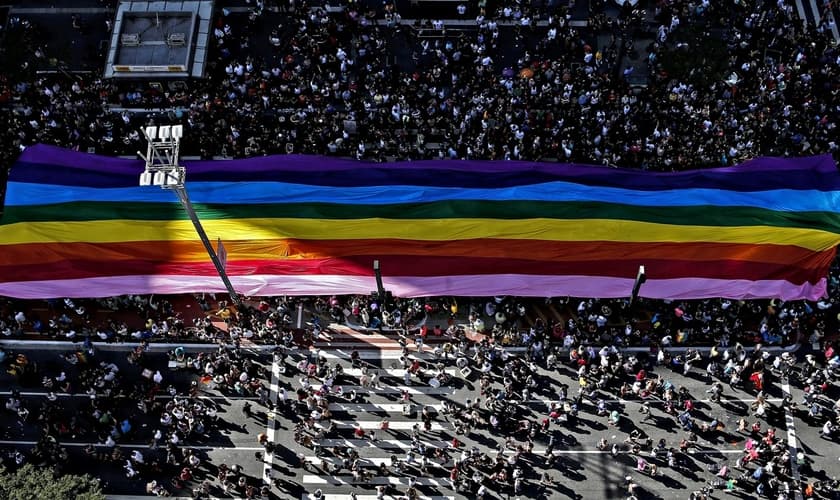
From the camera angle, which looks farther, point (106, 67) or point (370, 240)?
point (106, 67)

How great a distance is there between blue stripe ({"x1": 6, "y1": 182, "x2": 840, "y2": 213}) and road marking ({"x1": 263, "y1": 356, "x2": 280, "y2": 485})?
754 cm

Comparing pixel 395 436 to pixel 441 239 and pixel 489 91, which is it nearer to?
pixel 441 239

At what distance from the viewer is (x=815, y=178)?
3866 cm

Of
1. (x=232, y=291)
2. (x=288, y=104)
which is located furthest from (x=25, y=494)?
(x=288, y=104)

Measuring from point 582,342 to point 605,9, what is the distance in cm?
1987

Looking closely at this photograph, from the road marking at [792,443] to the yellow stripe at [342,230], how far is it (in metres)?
8.15

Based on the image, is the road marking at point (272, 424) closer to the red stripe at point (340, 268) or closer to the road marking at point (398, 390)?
the road marking at point (398, 390)

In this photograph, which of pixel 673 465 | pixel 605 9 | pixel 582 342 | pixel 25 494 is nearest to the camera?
pixel 25 494

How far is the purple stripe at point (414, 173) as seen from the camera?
1523 inches

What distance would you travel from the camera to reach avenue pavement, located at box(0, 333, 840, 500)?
36.2m

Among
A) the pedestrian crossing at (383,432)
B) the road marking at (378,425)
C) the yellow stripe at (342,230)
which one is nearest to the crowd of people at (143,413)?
the pedestrian crossing at (383,432)

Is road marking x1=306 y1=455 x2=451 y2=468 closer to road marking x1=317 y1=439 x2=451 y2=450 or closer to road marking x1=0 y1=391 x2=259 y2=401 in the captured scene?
road marking x1=317 y1=439 x2=451 y2=450

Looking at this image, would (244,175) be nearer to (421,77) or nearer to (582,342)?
(421,77)

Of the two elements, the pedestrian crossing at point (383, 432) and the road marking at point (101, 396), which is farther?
the road marking at point (101, 396)
